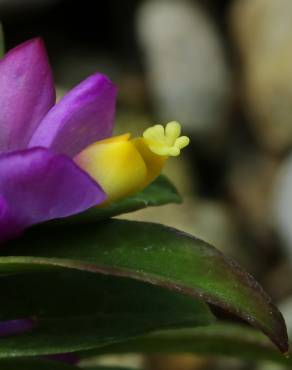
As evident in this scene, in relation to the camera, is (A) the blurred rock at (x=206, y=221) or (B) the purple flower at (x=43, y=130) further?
(A) the blurred rock at (x=206, y=221)

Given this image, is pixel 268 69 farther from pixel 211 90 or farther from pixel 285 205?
pixel 285 205

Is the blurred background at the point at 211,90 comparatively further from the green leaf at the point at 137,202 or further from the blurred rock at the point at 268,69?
the green leaf at the point at 137,202

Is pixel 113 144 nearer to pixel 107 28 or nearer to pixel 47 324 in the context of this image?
pixel 47 324

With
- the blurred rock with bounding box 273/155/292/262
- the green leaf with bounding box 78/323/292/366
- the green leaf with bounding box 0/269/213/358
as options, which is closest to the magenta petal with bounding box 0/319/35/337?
the green leaf with bounding box 0/269/213/358

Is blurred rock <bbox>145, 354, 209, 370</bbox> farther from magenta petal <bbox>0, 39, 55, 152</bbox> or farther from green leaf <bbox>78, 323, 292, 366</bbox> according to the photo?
magenta petal <bbox>0, 39, 55, 152</bbox>

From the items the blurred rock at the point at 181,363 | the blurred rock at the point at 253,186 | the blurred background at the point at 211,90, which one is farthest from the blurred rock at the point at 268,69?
the blurred rock at the point at 181,363
